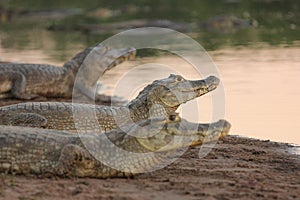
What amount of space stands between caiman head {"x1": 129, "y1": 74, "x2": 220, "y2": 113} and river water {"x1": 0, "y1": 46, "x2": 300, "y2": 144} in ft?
4.36

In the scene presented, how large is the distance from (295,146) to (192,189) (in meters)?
2.84

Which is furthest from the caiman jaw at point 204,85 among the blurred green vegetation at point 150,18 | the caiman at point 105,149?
the blurred green vegetation at point 150,18

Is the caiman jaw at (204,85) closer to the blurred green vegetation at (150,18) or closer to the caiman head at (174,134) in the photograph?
the caiman head at (174,134)

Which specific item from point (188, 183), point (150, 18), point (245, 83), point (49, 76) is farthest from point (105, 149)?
point (150, 18)

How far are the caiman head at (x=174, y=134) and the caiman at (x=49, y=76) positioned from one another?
18.3 feet

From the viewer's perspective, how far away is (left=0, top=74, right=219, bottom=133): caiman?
7.91 metres

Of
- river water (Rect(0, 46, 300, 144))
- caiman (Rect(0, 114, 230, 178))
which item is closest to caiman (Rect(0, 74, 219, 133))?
river water (Rect(0, 46, 300, 144))

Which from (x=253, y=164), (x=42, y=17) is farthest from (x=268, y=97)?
(x=42, y=17)

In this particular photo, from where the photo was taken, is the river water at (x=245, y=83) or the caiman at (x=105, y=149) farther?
the river water at (x=245, y=83)

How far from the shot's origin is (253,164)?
6926mm

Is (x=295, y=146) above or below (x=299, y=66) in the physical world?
below

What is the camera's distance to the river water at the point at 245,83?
31.8 feet

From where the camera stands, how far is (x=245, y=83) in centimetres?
1255

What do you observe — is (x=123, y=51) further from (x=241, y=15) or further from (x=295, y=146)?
(x=241, y=15)
